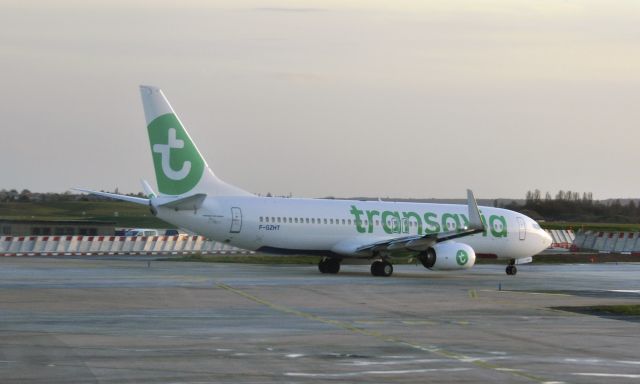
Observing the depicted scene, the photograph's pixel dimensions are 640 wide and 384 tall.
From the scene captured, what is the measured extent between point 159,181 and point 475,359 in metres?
22.9

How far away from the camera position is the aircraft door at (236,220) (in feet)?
129

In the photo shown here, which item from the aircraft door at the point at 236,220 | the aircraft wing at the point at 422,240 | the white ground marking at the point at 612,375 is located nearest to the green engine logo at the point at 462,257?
the aircraft wing at the point at 422,240

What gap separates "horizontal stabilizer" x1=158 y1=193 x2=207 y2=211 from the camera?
3797 cm

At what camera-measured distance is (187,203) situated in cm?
3822

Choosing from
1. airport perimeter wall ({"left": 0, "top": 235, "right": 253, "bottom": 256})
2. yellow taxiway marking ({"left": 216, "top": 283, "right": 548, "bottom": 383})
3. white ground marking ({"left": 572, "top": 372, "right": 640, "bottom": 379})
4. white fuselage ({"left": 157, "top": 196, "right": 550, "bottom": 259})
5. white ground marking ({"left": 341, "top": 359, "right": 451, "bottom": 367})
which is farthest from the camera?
airport perimeter wall ({"left": 0, "top": 235, "right": 253, "bottom": 256})

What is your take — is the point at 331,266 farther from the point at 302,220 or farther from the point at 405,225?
the point at 405,225

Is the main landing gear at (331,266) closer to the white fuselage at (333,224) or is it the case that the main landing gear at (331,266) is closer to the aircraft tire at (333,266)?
the aircraft tire at (333,266)

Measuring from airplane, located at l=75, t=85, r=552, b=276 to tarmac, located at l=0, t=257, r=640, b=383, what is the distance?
1893 mm

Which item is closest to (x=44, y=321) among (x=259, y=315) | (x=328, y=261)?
(x=259, y=315)

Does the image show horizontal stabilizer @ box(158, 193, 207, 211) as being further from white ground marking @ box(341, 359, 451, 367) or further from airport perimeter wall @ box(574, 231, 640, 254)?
airport perimeter wall @ box(574, 231, 640, 254)

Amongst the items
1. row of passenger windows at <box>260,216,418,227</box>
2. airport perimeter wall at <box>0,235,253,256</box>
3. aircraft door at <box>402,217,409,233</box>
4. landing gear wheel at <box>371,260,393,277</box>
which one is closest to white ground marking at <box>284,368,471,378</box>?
row of passenger windows at <box>260,216,418,227</box>

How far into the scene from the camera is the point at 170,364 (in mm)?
16203

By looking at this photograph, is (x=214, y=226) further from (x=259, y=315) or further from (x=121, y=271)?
(x=259, y=315)

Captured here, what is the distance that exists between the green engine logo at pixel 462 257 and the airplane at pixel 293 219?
0.04 m
